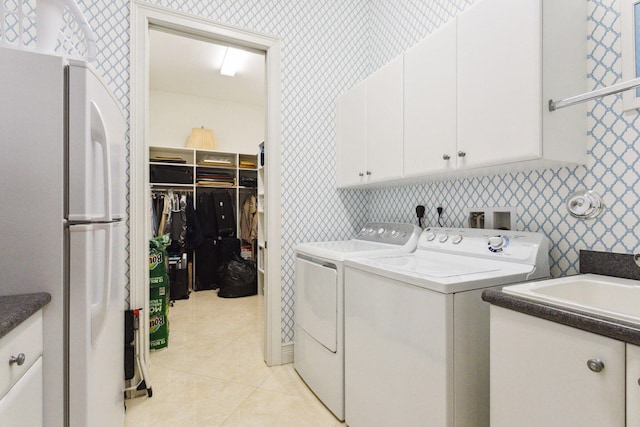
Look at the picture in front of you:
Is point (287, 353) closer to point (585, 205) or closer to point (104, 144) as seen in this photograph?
point (104, 144)

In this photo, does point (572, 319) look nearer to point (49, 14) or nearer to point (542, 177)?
point (542, 177)

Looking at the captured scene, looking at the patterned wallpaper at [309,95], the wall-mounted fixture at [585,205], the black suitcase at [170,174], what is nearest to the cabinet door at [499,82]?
the wall-mounted fixture at [585,205]

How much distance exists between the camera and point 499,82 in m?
1.33

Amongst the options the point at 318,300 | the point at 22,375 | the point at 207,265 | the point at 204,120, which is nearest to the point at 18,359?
the point at 22,375

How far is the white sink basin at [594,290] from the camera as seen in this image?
109 cm

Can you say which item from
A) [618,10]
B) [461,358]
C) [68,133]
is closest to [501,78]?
[618,10]

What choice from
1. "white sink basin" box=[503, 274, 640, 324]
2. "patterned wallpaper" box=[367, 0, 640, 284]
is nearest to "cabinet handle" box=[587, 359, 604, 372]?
"white sink basin" box=[503, 274, 640, 324]

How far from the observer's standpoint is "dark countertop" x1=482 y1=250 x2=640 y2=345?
736 millimetres

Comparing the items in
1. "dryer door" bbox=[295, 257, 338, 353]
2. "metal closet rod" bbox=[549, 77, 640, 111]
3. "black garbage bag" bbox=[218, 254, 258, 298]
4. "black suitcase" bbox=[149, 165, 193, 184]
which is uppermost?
"black suitcase" bbox=[149, 165, 193, 184]

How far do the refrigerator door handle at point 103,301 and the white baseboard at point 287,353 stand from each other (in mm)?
1479

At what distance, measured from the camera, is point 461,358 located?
1143 millimetres

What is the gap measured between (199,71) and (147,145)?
253cm

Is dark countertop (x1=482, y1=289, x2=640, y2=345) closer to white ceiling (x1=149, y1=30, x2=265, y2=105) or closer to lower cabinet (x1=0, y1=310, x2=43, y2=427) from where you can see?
lower cabinet (x1=0, y1=310, x2=43, y2=427)

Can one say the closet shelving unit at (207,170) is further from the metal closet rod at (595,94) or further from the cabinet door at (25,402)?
the metal closet rod at (595,94)
